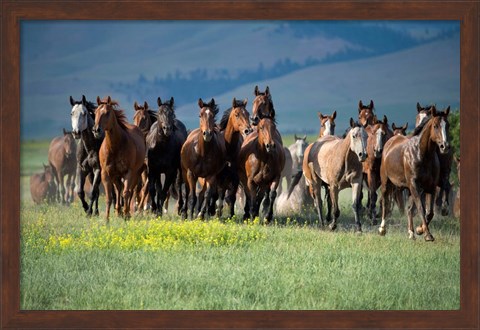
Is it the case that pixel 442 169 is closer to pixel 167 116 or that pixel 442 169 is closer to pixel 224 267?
pixel 167 116

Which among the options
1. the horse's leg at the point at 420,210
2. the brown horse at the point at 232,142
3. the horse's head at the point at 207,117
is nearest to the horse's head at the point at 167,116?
the horse's head at the point at 207,117

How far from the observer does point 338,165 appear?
19094 millimetres

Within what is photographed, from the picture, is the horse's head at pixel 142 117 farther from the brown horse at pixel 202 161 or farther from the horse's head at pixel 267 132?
the horse's head at pixel 267 132

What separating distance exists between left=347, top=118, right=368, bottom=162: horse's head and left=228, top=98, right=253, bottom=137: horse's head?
97.9 inches

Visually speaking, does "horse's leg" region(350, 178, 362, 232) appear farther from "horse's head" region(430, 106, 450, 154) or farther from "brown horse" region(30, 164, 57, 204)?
"brown horse" region(30, 164, 57, 204)

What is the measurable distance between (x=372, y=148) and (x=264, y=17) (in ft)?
23.0

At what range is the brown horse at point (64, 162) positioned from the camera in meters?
24.2

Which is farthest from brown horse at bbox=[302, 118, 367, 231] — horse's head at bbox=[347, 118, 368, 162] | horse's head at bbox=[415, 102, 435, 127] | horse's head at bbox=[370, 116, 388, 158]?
horse's head at bbox=[415, 102, 435, 127]

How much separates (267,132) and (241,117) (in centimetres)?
103

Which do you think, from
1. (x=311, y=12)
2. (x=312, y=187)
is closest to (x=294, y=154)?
(x=312, y=187)

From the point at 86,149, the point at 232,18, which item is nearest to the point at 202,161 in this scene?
the point at 86,149

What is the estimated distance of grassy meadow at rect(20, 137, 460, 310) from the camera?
12969 millimetres

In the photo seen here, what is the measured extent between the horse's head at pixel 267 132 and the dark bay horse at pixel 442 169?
104 inches

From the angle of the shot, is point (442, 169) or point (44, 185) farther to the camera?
point (44, 185)
